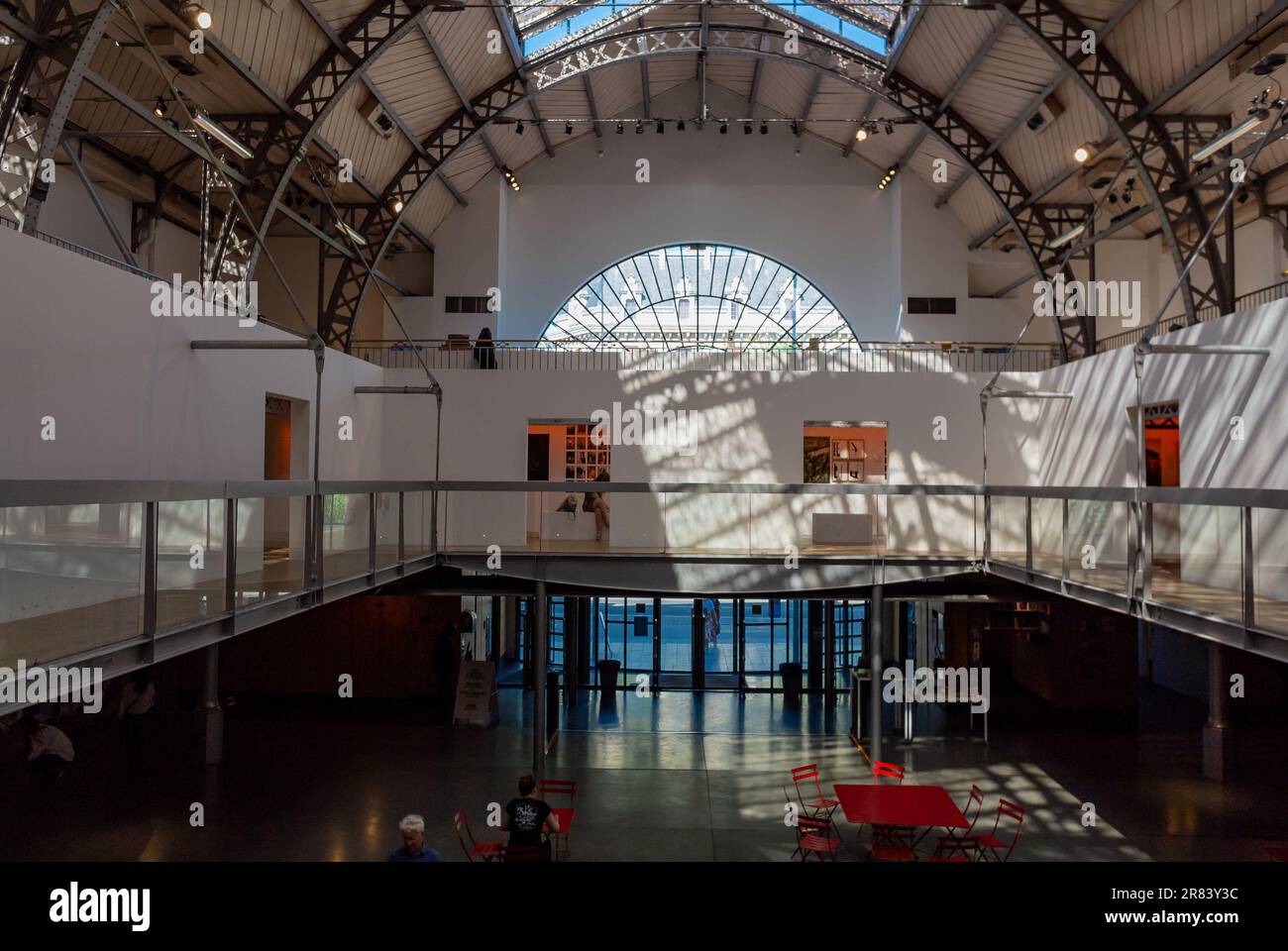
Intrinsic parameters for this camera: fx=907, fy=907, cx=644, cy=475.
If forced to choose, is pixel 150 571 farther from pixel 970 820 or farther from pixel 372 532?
pixel 970 820

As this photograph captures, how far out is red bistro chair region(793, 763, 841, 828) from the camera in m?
12.5

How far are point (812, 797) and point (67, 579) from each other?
10915 mm

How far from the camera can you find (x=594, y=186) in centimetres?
2870

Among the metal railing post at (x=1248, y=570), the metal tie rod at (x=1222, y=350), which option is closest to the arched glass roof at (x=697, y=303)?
the metal tie rod at (x=1222, y=350)

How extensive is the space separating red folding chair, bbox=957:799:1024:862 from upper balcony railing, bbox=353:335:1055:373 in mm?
11248

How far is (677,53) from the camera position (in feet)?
77.4

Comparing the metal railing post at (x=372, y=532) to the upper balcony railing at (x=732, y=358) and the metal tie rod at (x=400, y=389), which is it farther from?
the upper balcony railing at (x=732, y=358)

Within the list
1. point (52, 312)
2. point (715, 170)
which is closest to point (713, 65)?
point (715, 170)

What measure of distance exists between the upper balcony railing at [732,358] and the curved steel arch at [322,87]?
4.29 meters

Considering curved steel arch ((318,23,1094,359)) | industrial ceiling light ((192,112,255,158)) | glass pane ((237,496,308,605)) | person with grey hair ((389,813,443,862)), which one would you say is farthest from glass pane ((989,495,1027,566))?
industrial ceiling light ((192,112,255,158))

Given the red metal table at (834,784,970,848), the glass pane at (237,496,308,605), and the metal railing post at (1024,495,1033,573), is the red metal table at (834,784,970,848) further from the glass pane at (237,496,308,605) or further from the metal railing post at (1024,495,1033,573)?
the glass pane at (237,496,308,605)

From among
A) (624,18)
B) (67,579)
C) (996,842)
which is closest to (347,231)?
(624,18)

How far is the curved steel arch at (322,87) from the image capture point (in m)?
17.7
